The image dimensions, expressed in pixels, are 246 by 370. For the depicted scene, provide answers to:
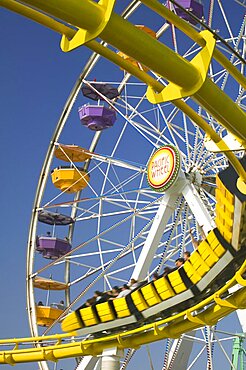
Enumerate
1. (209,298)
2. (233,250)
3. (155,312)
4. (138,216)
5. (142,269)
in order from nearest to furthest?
(233,250) < (209,298) < (155,312) < (142,269) < (138,216)

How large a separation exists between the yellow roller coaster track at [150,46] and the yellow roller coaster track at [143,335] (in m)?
2.87

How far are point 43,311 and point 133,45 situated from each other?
12447 mm

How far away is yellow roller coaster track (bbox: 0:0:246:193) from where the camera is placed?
382 cm

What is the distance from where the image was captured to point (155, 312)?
28.4 feet

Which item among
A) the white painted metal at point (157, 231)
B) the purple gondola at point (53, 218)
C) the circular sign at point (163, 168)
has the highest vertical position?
the purple gondola at point (53, 218)

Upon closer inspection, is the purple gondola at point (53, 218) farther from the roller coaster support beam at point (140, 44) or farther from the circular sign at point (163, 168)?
the roller coaster support beam at point (140, 44)

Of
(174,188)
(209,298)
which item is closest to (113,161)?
(174,188)

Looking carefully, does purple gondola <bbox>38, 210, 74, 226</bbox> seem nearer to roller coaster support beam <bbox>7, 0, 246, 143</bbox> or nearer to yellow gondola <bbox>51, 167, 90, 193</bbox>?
yellow gondola <bbox>51, 167, 90, 193</bbox>

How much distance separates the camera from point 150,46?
403 cm

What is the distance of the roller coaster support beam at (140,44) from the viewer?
378 centimetres

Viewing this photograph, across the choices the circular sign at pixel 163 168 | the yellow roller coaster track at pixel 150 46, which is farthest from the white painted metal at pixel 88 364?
the yellow roller coaster track at pixel 150 46

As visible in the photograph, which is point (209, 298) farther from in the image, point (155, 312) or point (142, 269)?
point (142, 269)

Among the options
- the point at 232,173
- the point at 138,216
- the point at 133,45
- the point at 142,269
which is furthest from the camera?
the point at 138,216

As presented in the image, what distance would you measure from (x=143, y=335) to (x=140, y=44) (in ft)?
19.6
